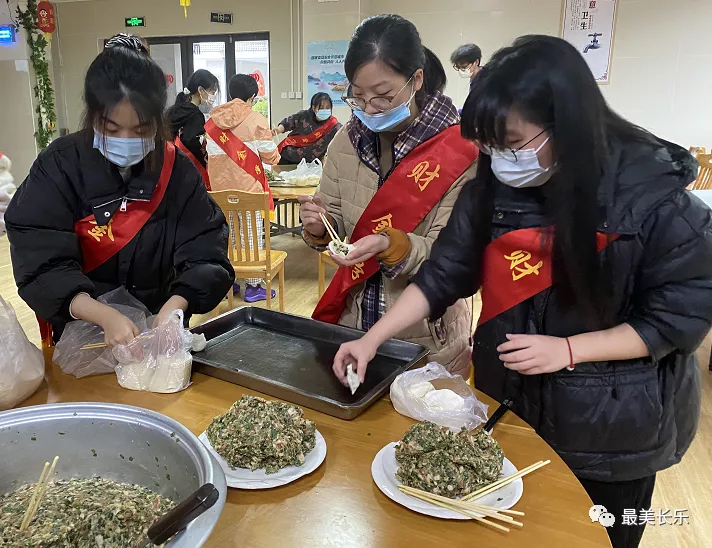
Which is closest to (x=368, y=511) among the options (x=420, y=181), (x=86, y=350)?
(x=86, y=350)

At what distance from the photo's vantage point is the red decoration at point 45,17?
741 centimetres

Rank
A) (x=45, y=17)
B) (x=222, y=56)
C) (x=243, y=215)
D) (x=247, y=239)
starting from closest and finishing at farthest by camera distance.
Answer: (x=243, y=215), (x=247, y=239), (x=45, y=17), (x=222, y=56)

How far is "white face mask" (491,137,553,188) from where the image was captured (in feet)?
3.50

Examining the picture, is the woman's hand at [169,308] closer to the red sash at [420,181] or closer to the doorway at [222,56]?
the red sash at [420,181]

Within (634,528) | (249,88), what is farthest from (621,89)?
(634,528)

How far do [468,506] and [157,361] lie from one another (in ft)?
2.36

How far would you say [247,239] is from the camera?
344 cm

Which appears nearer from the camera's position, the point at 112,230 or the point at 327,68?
the point at 112,230

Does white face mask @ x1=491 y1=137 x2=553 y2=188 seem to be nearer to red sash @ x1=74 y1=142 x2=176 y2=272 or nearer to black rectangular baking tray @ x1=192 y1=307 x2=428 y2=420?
black rectangular baking tray @ x1=192 y1=307 x2=428 y2=420

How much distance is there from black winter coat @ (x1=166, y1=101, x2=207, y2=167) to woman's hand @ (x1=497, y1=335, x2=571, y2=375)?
353 cm

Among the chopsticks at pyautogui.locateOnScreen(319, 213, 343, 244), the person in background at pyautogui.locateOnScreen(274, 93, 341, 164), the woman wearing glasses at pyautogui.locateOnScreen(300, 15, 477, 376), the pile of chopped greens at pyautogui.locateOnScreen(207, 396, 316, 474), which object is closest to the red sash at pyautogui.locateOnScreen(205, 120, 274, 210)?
the person in background at pyautogui.locateOnScreen(274, 93, 341, 164)

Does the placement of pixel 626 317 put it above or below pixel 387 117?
below

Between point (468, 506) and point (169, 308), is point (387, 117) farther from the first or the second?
point (468, 506)

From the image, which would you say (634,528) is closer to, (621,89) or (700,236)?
(700,236)
